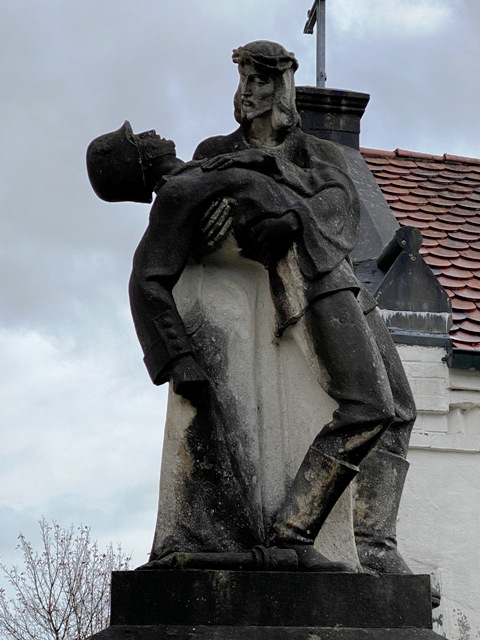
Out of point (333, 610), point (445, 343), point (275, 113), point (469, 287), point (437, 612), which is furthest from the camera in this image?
point (469, 287)

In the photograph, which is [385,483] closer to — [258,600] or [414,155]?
[258,600]

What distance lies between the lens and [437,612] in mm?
9500

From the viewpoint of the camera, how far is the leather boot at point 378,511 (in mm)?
5258

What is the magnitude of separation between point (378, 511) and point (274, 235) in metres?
1.12

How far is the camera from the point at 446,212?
40.3 feet

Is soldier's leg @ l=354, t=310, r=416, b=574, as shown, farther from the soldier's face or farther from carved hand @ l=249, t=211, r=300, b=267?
the soldier's face

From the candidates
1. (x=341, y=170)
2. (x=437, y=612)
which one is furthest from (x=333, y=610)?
(x=437, y=612)

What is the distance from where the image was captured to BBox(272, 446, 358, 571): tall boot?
500 cm

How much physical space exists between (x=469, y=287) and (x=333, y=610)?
6.53 meters

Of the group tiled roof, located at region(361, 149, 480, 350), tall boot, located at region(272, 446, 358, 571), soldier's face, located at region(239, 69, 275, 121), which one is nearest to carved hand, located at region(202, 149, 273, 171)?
soldier's face, located at region(239, 69, 275, 121)

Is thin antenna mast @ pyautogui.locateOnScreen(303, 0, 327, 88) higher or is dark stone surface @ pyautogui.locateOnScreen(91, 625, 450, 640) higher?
thin antenna mast @ pyautogui.locateOnScreen(303, 0, 327, 88)

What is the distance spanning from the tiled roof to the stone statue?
491cm

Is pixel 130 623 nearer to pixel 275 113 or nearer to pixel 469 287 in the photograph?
pixel 275 113

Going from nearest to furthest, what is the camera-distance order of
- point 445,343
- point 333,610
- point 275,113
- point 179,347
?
1. point 333,610
2. point 179,347
3. point 275,113
4. point 445,343
